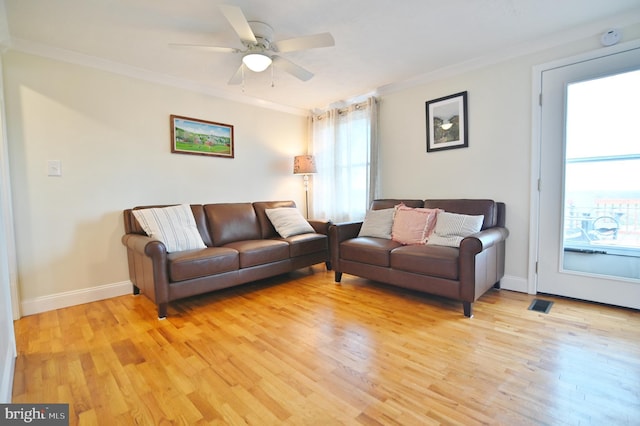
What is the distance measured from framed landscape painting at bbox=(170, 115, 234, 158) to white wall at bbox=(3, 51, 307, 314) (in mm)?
79

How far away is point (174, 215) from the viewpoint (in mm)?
2877

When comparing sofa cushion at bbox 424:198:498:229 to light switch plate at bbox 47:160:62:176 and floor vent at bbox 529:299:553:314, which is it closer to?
floor vent at bbox 529:299:553:314

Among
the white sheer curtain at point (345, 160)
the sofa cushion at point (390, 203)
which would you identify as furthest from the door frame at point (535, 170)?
the white sheer curtain at point (345, 160)

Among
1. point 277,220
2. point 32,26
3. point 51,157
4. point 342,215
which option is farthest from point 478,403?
point 32,26

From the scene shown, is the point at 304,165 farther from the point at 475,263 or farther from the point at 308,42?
the point at 475,263

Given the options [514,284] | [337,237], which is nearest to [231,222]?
[337,237]

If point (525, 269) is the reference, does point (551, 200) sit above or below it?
above

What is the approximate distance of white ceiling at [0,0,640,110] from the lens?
2029 millimetres

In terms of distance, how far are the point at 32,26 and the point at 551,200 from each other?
4.48 meters

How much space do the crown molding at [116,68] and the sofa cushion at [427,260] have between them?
9.21 feet

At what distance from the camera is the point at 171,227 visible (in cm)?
278

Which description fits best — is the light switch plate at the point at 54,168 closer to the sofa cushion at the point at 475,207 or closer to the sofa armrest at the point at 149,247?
the sofa armrest at the point at 149,247

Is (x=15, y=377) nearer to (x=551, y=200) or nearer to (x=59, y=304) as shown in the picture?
(x=59, y=304)

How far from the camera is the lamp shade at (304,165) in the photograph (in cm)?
420
